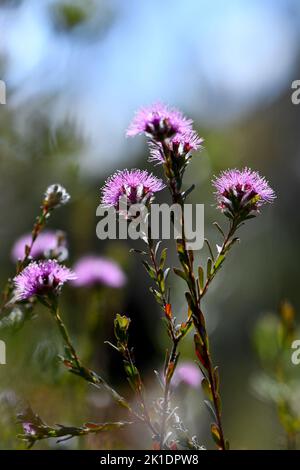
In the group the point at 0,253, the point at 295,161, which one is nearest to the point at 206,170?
the point at 0,253

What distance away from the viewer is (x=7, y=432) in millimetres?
1245

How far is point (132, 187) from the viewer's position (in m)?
0.86

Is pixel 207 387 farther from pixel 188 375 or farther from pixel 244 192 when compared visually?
pixel 188 375

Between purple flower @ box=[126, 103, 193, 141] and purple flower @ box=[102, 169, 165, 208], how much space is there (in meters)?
0.06

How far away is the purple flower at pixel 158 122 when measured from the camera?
81 cm

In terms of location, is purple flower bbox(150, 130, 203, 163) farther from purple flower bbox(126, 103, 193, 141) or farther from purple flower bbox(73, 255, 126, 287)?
purple flower bbox(73, 255, 126, 287)

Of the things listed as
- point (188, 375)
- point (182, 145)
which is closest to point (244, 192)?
point (182, 145)

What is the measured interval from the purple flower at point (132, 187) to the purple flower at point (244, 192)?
86 millimetres

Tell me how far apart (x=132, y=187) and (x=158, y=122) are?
10 cm

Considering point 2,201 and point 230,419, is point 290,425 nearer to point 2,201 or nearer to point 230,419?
point 2,201

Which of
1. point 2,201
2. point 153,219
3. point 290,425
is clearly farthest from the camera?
point 2,201

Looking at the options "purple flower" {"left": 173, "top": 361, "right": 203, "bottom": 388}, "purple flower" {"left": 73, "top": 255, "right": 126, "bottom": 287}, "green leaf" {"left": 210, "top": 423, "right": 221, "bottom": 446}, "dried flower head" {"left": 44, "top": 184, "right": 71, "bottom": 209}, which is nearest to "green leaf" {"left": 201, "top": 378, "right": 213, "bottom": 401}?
"green leaf" {"left": 210, "top": 423, "right": 221, "bottom": 446}

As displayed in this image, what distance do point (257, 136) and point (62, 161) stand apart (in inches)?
159

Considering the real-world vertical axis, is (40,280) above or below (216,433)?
above
